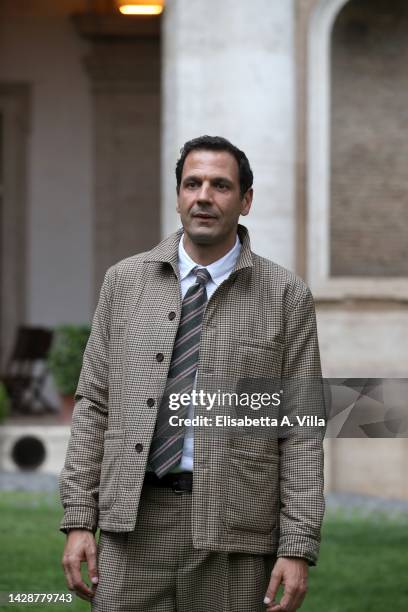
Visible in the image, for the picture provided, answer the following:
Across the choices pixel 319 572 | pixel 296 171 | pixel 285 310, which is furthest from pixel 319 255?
pixel 285 310

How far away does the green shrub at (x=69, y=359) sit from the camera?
13.0 metres

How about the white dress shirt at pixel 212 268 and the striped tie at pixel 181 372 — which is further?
the white dress shirt at pixel 212 268

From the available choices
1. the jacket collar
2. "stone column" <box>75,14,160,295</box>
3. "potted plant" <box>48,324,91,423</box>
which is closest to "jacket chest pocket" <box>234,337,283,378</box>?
the jacket collar

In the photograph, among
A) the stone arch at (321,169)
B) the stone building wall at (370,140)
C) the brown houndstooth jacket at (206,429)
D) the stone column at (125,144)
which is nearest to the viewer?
the brown houndstooth jacket at (206,429)

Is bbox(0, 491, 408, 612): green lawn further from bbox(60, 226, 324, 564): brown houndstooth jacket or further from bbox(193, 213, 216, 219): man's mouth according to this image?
bbox(193, 213, 216, 219): man's mouth

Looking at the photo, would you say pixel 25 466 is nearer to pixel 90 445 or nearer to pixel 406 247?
pixel 406 247

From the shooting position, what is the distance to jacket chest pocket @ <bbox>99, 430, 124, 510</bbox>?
386 centimetres

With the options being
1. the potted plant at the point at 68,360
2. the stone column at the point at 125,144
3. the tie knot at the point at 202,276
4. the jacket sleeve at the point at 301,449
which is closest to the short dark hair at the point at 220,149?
the tie knot at the point at 202,276

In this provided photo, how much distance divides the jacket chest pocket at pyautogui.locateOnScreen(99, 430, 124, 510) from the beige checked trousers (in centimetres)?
9

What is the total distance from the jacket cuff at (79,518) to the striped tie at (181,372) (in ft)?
0.76

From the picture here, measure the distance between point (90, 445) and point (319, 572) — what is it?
4796 millimetres

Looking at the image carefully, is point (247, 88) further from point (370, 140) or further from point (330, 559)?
point (330, 559)

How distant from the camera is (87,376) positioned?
402 cm

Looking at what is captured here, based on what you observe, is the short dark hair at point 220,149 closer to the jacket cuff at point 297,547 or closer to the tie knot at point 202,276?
the tie knot at point 202,276
